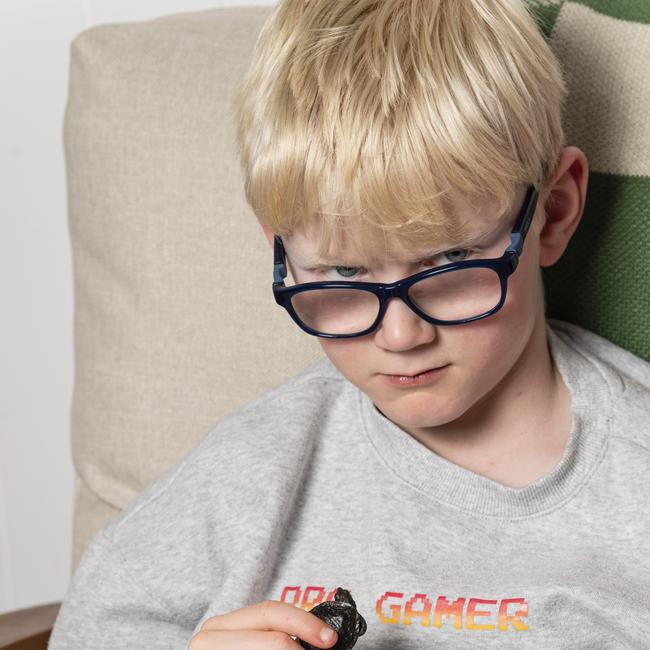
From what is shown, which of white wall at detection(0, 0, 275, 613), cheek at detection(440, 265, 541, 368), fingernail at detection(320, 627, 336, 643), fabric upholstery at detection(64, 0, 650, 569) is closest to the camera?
fingernail at detection(320, 627, 336, 643)

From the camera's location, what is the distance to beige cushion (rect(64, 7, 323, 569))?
1243 millimetres

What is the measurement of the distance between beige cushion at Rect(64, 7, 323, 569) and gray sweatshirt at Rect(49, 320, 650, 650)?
0.13 metres

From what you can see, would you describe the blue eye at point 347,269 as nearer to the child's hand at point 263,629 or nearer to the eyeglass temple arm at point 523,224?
Result: the eyeglass temple arm at point 523,224

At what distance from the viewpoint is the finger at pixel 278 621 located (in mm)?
855

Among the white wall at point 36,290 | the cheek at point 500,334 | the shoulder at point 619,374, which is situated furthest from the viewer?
the white wall at point 36,290

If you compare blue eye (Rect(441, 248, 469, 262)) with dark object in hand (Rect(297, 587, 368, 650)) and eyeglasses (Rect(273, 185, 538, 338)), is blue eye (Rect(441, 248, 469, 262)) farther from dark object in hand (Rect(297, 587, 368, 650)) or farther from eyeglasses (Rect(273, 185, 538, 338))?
dark object in hand (Rect(297, 587, 368, 650))

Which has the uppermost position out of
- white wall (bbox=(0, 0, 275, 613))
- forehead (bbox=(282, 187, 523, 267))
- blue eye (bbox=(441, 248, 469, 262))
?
forehead (bbox=(282, 187, 523, 267))

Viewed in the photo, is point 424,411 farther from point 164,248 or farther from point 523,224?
point 164,248

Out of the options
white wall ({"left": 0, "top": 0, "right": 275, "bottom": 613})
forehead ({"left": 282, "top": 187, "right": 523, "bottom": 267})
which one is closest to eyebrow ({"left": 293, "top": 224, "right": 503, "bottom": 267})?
forehead ({"left": 282, "top": 187, "right": 523, "bottom": 267})

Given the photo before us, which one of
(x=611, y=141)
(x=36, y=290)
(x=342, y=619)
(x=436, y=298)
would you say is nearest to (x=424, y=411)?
(x=436, y=298)

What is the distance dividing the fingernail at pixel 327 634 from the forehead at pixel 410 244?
1.01 ft

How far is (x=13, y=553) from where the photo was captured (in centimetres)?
210

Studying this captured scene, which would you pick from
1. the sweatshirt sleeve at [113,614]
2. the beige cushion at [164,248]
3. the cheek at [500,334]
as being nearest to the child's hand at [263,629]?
the sweatshirt sleeve at [113,614]

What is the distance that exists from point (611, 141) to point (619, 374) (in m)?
0.24
